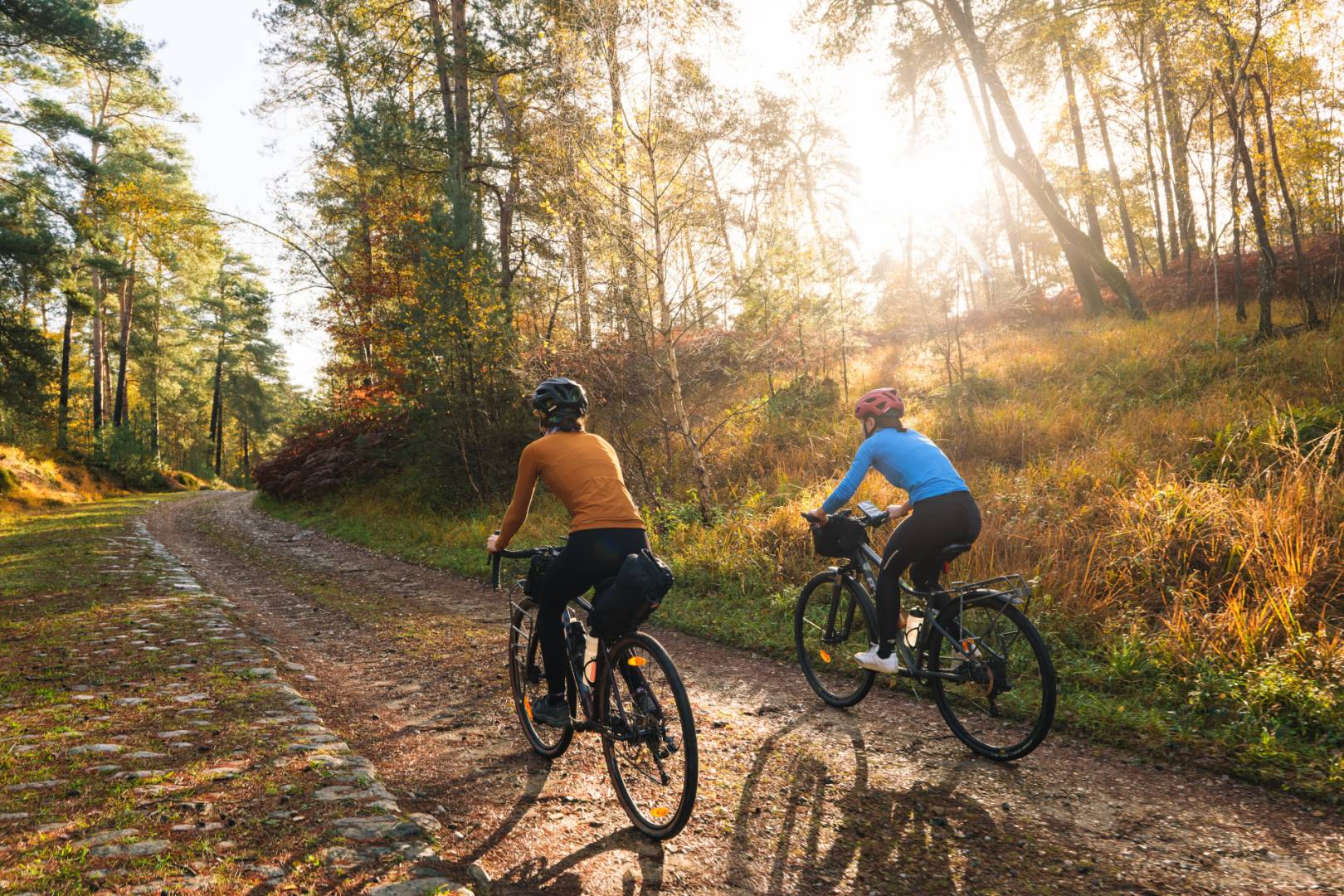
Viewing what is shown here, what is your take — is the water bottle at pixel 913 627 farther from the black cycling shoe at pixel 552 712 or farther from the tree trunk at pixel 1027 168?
the tree trunk at pixel 1027 168

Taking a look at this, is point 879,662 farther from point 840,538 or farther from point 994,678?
point 840,538

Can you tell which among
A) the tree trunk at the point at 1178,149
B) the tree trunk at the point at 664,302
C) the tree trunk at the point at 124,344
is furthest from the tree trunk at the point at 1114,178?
the tree trunk at the point at 124,344

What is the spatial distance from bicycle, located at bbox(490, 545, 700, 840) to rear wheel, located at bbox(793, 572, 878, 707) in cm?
180

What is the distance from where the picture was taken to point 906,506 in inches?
186

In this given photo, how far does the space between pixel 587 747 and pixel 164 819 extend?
2.25 meters

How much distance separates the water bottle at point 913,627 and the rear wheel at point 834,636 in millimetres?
289

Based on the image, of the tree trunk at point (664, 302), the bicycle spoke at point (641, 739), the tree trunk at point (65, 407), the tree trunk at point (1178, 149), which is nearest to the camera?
the bicycle spoke at point (641, 739)

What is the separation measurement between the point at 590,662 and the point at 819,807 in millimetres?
1457

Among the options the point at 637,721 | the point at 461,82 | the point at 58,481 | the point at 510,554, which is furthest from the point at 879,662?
the point at 58,481

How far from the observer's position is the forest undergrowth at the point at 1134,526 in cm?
446

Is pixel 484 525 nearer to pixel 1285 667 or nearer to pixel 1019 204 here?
pixel 1285 667

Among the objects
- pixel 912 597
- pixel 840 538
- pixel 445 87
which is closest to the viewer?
pixel 912 597

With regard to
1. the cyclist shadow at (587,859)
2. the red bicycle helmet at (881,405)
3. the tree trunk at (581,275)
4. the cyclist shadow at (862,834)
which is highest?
the tree trunk at (581,275)

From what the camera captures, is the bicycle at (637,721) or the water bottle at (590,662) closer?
the bicycle at (637,721)
